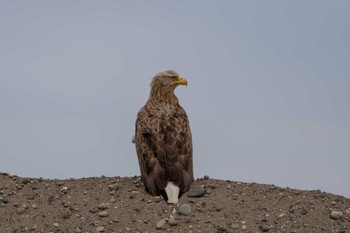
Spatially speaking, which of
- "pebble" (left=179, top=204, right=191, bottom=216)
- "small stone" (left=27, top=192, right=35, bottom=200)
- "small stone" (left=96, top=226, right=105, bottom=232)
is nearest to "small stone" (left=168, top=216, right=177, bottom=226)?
"pebble" (left=179, top=204, right=191, bottom=216)

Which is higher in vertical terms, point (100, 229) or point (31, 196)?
point (31, 196)

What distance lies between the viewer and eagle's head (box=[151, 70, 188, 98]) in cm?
1739

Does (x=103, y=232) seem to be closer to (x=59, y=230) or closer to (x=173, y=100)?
(x=59, y=230)

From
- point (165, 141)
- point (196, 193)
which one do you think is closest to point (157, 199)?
point (196, 193)

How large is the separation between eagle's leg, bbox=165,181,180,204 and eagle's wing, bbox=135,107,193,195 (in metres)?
0.09

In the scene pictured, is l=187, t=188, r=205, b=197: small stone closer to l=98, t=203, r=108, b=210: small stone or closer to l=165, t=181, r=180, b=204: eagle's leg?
l=165, t=181, r=180, b=204: eagle's leg

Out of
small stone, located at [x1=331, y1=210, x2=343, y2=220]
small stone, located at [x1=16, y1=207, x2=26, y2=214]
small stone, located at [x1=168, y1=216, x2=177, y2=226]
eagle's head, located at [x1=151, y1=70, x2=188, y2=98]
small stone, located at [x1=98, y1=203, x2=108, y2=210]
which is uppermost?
eagle's head, located at [x1=151, y1=70, x2=188, y2=98]

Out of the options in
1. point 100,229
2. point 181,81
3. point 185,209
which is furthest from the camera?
point 181,81

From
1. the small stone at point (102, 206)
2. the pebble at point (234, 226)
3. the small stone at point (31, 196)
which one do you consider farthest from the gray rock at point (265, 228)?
the small stone at point (31, 196)

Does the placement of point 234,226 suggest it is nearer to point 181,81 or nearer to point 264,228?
point 264,228

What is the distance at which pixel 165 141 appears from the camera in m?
16.3

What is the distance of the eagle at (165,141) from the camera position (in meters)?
15.9

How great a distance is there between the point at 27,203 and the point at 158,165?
3.24 metres

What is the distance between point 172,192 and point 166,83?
295cm
